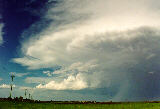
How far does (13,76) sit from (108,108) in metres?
58.5

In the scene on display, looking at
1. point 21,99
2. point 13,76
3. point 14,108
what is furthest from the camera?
point 13,76

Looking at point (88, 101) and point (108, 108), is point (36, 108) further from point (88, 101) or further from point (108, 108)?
point (88, 101)

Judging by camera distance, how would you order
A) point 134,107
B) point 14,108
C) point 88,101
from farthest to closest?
point 88,101
point 134,107
point 14,108

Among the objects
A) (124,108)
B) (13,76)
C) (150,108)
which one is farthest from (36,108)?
(13,76)

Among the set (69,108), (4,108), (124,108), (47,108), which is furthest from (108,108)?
(4,108)

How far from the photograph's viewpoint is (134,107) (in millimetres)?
45562

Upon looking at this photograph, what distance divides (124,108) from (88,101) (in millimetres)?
17554

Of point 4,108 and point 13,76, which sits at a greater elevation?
point 13,76

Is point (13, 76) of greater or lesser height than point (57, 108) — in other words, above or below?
above

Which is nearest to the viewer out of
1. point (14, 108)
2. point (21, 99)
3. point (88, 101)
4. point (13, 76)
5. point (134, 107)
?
point (14, 108)

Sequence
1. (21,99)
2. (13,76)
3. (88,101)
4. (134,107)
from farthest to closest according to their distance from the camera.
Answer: (13,76), (21,99), (88,101), (134,107)

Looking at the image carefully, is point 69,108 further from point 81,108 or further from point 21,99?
point 21,99

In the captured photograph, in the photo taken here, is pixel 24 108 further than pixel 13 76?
No

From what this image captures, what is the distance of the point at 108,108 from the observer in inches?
1762
